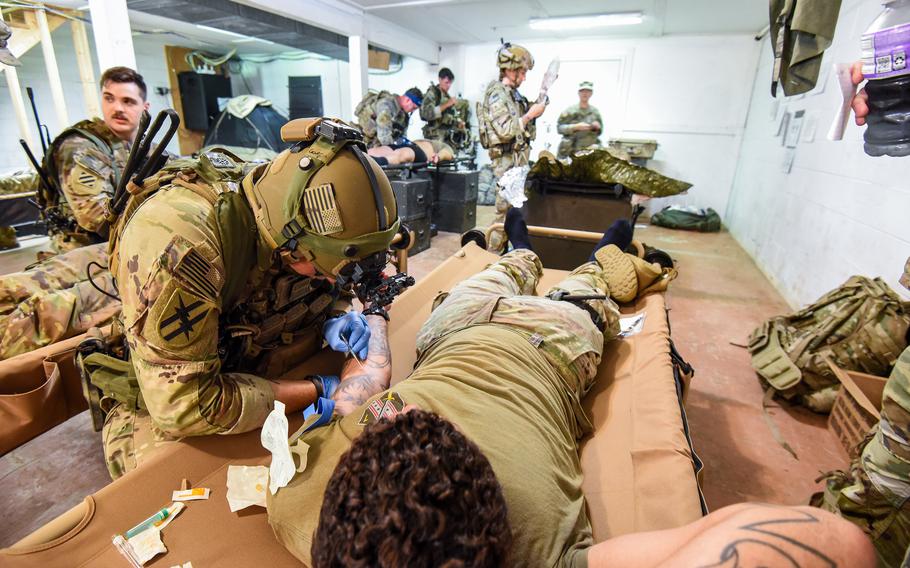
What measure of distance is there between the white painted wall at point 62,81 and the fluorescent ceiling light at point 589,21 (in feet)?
18.7

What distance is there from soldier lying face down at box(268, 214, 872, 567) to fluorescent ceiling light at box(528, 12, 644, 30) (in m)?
5.63

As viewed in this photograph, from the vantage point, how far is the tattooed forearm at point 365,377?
1207 mm

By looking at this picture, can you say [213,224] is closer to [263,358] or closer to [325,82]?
[263,358]

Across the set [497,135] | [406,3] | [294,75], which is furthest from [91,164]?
[294,75]

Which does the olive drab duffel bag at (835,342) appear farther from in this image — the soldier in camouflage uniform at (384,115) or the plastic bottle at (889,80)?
the soldier in camouflage uniform at (384,115)

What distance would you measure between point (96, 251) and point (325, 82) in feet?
27.6

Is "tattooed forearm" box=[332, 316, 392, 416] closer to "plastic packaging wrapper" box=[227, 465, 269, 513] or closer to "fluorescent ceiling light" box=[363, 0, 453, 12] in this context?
"plastic packaging wrapper" box=[227, 465, 269, 513]

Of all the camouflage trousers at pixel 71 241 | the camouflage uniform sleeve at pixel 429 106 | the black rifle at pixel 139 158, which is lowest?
the camouflage trousers at pixel 71 241

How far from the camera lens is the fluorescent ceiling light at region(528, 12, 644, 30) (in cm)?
556

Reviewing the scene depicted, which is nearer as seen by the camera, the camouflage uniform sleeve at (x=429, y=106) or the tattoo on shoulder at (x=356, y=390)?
the tattoo on shoulder at (x=356, y=390)

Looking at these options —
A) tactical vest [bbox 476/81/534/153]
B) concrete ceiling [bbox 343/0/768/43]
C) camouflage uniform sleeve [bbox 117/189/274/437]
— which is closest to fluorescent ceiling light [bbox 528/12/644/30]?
concrete ceiling [bbox 343/0/768/43]

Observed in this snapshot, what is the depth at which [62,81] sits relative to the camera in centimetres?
683

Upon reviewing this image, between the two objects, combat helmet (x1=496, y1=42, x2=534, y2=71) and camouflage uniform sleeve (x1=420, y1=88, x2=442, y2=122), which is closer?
combat helmet (x1=496, y1=42, x2=534, y2=71)

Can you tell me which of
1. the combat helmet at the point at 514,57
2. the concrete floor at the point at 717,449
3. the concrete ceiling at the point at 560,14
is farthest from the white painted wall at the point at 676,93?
the concrete floor at the point at 717,449
